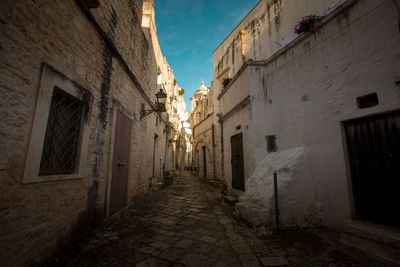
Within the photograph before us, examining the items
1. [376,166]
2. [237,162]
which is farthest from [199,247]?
[237,162]

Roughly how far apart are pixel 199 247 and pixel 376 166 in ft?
10.9

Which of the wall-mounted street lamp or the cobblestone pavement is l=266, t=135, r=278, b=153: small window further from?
the wall-mounted street lamp

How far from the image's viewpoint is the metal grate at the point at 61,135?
251 centimetres

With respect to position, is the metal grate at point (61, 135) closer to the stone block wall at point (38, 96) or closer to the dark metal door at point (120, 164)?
the stone block wall at point (38, 96)

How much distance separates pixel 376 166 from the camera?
9.58 feet

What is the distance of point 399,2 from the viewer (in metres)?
2.71

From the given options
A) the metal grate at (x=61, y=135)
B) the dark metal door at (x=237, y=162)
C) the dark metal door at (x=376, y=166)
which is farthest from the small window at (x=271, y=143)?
the metal grate at (x=61, y=135)

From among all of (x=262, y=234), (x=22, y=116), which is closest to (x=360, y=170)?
(x=262, y=234)

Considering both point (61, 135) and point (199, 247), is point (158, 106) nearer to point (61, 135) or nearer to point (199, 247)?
point (61, 135)

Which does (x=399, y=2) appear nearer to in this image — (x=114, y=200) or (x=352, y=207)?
(x=352, y=207)

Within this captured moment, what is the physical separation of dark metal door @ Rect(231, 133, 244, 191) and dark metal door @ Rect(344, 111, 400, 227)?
2920 mm

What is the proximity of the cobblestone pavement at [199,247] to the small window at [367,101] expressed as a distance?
8.08ft

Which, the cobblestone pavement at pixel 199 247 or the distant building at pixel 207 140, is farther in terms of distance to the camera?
the distant building at pixel 207 140

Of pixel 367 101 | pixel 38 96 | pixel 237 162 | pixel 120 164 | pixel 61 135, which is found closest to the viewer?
pixel 38 96
